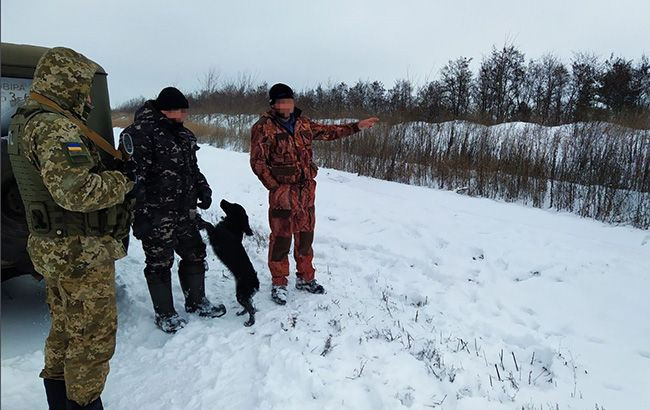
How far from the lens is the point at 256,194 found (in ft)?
25.6

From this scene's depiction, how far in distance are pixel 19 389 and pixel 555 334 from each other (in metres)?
3.76

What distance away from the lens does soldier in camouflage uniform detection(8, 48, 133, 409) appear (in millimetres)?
1897

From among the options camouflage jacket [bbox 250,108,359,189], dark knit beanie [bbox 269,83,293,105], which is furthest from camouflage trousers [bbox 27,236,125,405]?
dark knit beanie [bbox 269,83,293,105]

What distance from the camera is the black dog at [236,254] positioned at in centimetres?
346

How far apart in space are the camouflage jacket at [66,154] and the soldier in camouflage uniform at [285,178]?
66.9 inches

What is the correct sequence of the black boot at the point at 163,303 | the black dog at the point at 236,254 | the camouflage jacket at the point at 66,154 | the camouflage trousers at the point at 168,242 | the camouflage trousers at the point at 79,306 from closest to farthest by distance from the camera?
the camouflage jacket at the point at 66,154 → the camouflage trousers at the point at 79,306 → the camouflage trousers at the point at 168,242 → the black boot at the point at 163,303 → the black dog at the point at 236,254

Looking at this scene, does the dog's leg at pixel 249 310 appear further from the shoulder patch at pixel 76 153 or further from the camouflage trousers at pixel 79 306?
the shoulder patch at pixel 76 153

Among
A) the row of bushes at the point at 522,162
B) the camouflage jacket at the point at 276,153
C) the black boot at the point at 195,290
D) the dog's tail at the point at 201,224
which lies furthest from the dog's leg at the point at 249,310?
the row of bushes at the point at 522,162

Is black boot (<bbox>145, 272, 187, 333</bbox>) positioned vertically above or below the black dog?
below

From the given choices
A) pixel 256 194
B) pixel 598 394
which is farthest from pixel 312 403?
pixel 256 194

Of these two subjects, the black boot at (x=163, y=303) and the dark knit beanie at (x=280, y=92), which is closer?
the black boot at (x=163, y=303)

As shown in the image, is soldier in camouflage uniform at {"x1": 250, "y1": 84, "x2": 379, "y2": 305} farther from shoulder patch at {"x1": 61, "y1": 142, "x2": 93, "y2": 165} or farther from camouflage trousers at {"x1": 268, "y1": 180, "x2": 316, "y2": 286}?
shoulder patch at {"x1": 61, "y1": 142, "x2": 93, "y2": 165}

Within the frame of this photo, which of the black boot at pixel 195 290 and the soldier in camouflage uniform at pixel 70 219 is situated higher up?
the soldier in camouflage uniform at pixel 70 219

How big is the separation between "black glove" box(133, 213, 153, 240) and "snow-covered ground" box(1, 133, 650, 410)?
2.77 feet
